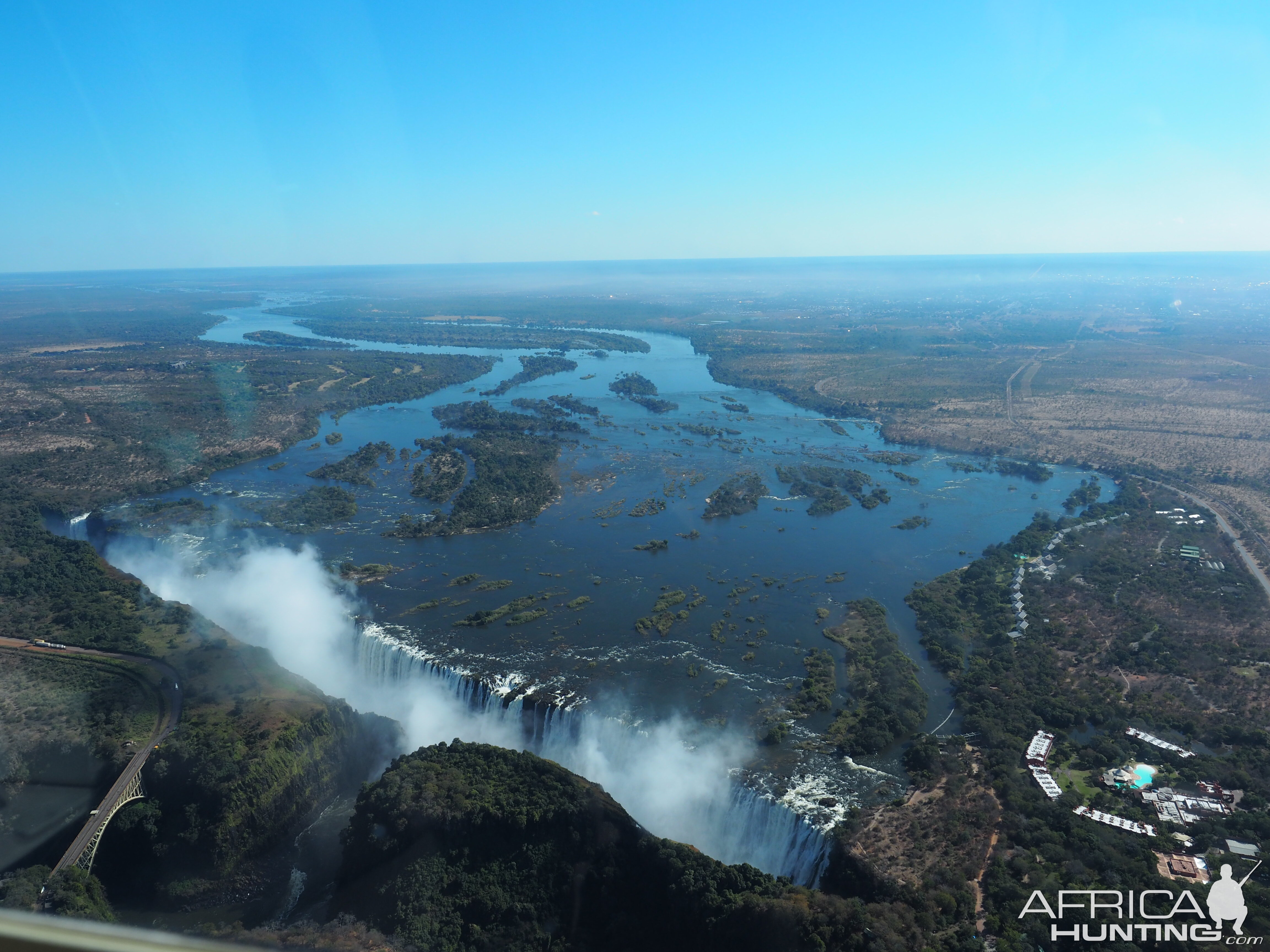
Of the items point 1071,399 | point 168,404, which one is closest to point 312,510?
point 168,404

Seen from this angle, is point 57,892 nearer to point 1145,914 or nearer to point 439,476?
point 1145,914

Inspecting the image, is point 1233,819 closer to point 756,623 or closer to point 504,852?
point 756,623

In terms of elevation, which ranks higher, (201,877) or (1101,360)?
(1101,360)

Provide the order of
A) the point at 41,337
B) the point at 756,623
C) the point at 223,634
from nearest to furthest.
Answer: the point at 223,634
the point at 756,623
the point at 41,337

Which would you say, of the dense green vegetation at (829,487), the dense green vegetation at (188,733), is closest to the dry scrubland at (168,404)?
the dense green vegetation at (188,733)

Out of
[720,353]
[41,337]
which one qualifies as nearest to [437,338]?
[720,353]

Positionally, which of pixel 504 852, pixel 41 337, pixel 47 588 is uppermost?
pixel 41 337

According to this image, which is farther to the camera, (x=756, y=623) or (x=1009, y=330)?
(x=1009, y=330)
